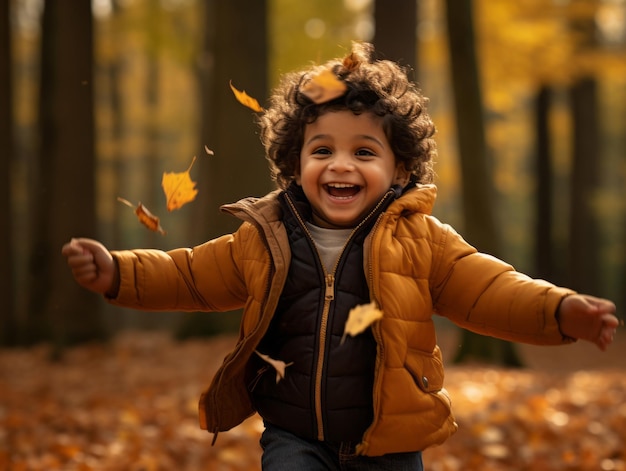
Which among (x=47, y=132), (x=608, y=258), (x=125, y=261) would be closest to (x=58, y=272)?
(x=47, y=132)

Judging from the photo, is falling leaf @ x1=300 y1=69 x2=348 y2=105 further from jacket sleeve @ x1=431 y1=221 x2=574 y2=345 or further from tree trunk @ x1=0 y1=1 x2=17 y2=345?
tree trunk @ x1=0 y1=1 x2=17 y2=345

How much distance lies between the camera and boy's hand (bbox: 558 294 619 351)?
8.48 feet

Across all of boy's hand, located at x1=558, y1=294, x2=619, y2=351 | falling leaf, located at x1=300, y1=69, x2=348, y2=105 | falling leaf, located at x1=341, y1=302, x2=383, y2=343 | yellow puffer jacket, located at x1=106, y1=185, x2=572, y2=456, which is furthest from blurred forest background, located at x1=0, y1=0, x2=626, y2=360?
boy's hand, located at x1=558, y1=294, x2=619, y2=351

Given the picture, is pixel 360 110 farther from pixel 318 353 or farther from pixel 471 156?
pixel 471 156

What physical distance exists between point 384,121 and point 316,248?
1.88 feet

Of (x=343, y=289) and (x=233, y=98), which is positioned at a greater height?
(x=233, y=98)

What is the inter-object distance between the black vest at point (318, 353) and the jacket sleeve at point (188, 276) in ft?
0.92

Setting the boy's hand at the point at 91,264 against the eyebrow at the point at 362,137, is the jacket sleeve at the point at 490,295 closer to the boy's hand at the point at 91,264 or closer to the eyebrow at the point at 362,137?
the eyebrow at the point at 362,137

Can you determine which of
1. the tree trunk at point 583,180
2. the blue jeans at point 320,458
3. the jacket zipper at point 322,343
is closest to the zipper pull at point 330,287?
the jacket zipper at point 322,343

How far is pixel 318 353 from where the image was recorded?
293cm

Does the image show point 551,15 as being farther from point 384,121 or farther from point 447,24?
point 384,121

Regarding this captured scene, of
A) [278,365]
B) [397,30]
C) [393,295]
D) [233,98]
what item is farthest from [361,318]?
[233,98]

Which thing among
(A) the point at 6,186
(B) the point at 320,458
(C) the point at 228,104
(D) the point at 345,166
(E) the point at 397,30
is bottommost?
(B) the point at 320,458

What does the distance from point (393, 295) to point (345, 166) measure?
1.67ft
